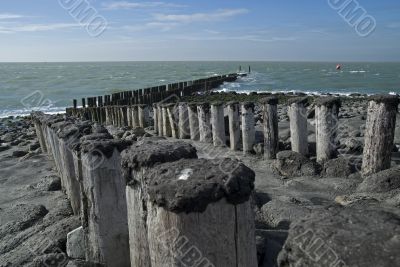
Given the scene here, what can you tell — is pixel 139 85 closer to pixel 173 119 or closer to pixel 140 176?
pixel 173 119

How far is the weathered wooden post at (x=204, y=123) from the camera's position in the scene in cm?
1088

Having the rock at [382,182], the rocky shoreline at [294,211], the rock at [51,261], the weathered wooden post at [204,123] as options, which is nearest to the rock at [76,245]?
the rocky shoreline at [294,211]

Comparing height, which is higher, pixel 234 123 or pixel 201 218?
pixel 201 218

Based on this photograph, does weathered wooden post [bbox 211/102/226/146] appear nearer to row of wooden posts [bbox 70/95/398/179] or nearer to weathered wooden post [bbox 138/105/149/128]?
row of wooden posts [bbox 70/95/398/179]

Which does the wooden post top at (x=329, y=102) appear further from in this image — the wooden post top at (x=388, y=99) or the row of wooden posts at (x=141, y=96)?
the row of wooden posts at (x=141, y=96)

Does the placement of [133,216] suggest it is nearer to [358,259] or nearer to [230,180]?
[230,180]

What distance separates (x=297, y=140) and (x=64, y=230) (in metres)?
4.79

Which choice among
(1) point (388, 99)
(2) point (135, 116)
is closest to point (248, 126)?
(1) point (388, 99)

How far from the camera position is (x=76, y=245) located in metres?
4.36

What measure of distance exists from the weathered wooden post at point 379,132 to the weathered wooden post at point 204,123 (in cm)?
482

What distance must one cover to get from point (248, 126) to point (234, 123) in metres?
0.62
